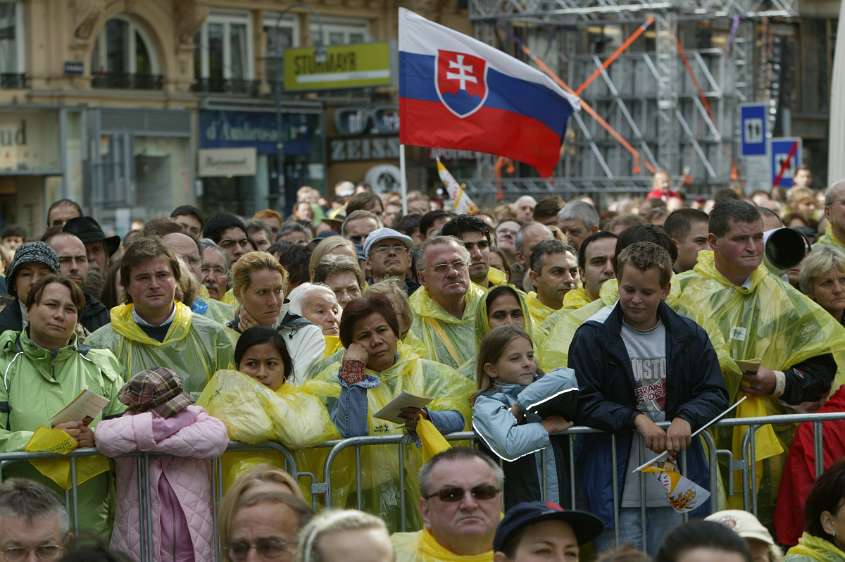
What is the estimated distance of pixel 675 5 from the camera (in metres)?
30.3

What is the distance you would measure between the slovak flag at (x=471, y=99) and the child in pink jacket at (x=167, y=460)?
5.72 m

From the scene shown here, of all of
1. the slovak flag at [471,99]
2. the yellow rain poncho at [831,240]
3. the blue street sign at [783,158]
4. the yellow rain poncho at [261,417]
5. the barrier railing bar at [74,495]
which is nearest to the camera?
the barrier railing bar at [74,495]

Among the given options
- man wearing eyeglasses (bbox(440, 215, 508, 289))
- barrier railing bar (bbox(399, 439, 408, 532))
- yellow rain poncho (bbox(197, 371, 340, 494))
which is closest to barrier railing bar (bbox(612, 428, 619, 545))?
barrier railing bar (bbox(399, 439, 408, 532))

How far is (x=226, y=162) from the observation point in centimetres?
3644

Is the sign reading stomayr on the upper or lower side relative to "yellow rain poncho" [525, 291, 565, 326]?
upper

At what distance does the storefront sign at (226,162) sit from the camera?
36312 mm

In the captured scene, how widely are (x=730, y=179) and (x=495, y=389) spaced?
26563mm

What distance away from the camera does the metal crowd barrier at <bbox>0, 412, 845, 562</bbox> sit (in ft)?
22.9

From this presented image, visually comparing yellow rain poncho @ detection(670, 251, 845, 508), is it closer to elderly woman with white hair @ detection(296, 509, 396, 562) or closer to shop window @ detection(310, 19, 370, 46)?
elderly woman with white hair @ detection(296, 509, 396, 562)

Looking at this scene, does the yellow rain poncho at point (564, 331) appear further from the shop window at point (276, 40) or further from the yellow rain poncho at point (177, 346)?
the shop window at point (276, 40)

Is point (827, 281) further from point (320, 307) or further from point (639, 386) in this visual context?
point (320, 307)

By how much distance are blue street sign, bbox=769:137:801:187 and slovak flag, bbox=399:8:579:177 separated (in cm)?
1159

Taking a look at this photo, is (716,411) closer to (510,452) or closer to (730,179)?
(510,452)

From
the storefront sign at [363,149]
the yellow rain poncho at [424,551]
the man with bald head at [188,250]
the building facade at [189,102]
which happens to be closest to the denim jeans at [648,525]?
the yellow rain poncho at [424,551]
